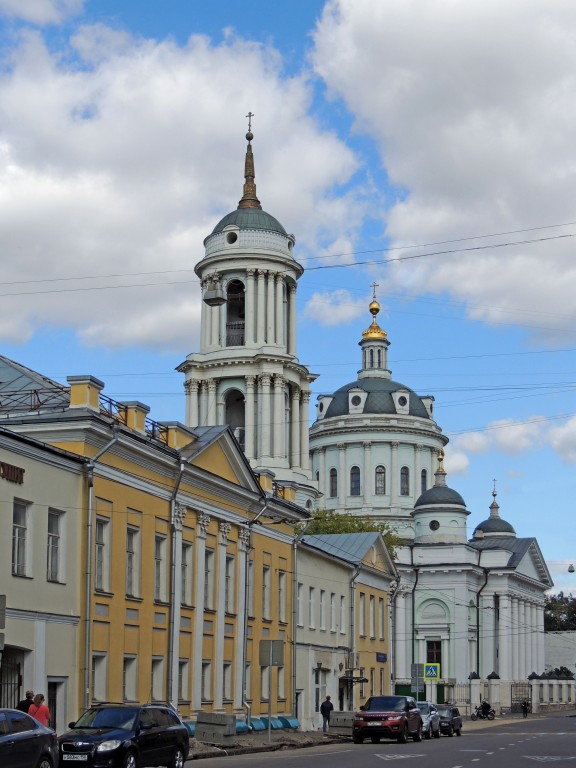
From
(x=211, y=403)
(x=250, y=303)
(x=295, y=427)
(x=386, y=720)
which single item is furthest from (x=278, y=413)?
(x=386, y=720)

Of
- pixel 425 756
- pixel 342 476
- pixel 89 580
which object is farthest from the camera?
pixel 342 476

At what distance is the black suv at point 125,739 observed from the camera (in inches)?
886

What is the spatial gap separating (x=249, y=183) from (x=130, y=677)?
5375cm

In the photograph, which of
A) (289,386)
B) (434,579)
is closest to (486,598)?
(434,579)

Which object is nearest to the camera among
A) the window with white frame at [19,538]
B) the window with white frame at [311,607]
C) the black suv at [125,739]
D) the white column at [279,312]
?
the black suv at [125,739]

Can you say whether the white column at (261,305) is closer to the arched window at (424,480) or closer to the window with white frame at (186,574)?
the window with white frame at (186,574)

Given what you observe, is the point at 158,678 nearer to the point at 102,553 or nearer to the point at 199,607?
the point at 199,607

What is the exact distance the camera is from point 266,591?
4550cm

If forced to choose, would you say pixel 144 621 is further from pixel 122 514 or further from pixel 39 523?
pixel 39 523

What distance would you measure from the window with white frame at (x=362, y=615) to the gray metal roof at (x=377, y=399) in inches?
2200

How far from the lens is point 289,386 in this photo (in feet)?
257

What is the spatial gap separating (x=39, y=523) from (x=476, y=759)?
10414 millimetres

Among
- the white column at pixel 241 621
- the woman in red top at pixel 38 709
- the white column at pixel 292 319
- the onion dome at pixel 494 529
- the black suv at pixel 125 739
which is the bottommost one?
the black suv at pixel 125 739

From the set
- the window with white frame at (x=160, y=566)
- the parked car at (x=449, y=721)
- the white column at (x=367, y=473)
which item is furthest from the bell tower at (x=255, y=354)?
the window with white frame at (x=160, y=566)
